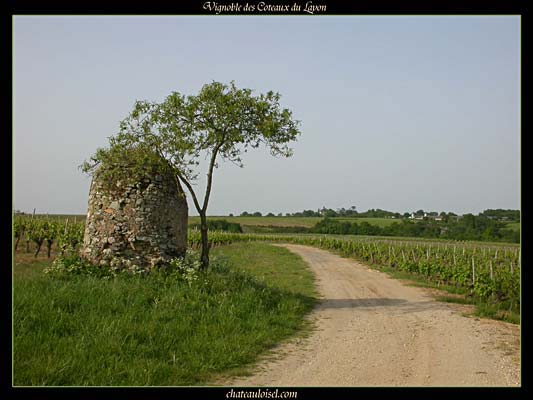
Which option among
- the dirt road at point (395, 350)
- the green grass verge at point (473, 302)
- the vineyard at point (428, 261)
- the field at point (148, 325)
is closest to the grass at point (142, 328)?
the field at point (148, 325)

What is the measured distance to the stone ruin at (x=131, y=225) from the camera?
9672 mm

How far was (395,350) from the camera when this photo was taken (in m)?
6.92

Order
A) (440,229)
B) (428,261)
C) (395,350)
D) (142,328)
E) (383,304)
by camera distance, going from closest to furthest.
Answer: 1. (142,328)
2. (395,350)
3. (383,304)
4. (428,261)
5. (440,229)

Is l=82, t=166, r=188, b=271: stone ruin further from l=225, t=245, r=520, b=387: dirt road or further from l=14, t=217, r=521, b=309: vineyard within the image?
l=225, t=245, r=520, b=387: dirt road

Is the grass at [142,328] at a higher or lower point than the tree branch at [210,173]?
lower

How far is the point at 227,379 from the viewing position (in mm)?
5539

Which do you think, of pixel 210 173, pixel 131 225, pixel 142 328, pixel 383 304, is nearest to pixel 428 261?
pixel 383 304

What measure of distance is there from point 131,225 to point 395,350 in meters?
5.97

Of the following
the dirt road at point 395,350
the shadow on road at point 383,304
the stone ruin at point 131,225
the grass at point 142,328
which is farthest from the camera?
the shadow on road at point 383,304

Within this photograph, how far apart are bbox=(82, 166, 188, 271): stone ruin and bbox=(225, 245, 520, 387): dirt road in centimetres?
382

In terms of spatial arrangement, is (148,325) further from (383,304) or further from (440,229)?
(440,229)

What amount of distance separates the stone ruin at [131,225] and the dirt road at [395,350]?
382cm

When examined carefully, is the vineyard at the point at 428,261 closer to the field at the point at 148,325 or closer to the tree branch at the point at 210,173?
the field at the point at 148,325
